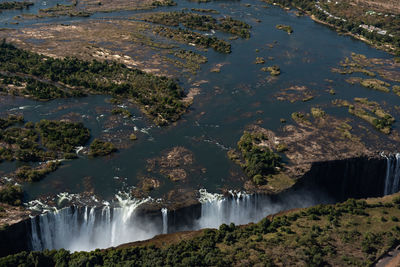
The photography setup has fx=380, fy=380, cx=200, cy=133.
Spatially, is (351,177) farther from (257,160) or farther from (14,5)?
(14,5)

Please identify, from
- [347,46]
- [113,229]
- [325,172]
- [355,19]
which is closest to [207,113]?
[325,172]

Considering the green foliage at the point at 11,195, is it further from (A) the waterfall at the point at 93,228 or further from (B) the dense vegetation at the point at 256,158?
(B) the dense vegetation at the point at 256,158

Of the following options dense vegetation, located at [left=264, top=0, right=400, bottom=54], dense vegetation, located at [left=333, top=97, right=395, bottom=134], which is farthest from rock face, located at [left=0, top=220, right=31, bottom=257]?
dense vegetation, located at [left=264, top=0, right=400, bottom=54]

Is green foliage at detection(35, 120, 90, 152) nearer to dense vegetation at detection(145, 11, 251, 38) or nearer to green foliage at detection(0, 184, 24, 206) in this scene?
green foliage at detection(0, 184, 24, 206)

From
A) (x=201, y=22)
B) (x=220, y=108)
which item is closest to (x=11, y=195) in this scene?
(x=220, y=108)

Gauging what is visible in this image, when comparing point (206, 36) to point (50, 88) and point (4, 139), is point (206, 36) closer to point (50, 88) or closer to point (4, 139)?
point (50, 88)

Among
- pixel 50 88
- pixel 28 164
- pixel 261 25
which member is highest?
pixel 261 25
